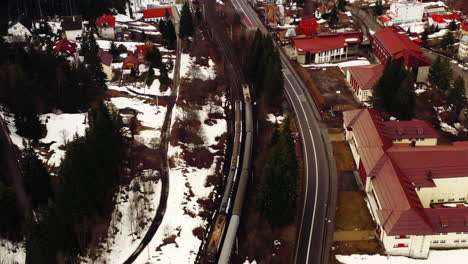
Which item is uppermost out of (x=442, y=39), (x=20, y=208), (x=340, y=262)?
(x=442, y=39)

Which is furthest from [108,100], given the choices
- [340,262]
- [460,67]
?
[460,67]

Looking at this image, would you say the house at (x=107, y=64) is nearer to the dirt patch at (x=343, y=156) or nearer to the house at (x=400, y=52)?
the dirt patch at (x=343, y=156)

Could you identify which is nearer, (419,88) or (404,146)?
(404,146)

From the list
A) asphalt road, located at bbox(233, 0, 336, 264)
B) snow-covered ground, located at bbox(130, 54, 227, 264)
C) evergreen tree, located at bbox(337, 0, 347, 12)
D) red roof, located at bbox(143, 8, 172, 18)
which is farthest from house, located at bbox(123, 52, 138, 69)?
evergreen tree, located at bbox(337, 0, 347, 12)

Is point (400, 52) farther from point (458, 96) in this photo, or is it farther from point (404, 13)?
point (404, 13)

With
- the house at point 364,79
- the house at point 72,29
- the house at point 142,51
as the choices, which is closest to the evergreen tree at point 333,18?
the house at point 364,79

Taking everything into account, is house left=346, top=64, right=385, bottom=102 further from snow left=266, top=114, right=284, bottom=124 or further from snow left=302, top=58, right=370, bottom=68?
snow left=266, top=114, right=284, bottom=124

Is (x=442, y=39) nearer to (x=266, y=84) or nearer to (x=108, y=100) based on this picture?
(x=266, y=84)
